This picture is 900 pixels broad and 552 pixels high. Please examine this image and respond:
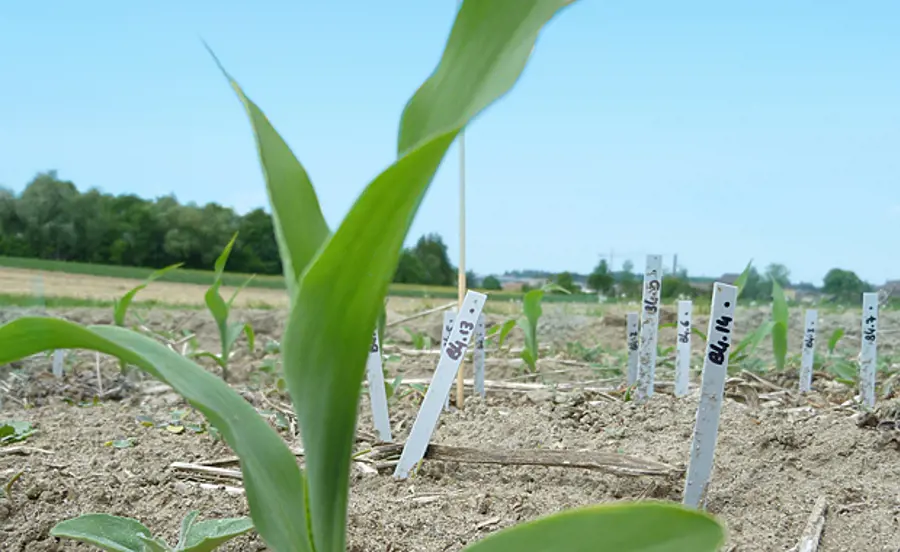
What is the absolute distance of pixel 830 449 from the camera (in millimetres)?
1665

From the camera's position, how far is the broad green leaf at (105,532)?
2.72ft

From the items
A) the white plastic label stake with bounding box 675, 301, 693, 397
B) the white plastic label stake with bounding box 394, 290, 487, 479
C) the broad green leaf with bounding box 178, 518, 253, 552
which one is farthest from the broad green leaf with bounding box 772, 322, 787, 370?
the broad green leaf with bounding box 178, 518, 253, 552

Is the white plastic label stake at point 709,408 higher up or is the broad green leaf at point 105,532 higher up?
the white plastic label stake at point 709,408

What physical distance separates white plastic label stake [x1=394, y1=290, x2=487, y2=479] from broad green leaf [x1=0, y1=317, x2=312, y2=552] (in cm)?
74

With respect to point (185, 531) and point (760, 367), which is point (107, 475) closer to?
point (185, 531)

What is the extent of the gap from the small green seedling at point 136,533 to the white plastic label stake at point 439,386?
22.3 inches

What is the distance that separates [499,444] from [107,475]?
84cm

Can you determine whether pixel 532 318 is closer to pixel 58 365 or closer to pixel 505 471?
pixel 505 471

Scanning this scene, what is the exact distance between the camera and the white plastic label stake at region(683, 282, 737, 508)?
125 cm

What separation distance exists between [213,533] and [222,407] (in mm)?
310

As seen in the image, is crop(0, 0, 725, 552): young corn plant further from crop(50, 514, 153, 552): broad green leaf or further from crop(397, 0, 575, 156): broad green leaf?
crop(50, 514, 153, 552): broad green leaf

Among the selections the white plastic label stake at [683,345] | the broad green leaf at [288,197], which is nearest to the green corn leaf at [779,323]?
the white plastic label stake at [683,345]

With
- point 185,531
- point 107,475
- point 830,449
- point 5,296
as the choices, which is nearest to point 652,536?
point 185,531

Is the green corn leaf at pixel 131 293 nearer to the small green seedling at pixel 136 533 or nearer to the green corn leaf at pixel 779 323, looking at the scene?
the small green seedling at pixel 136 533
